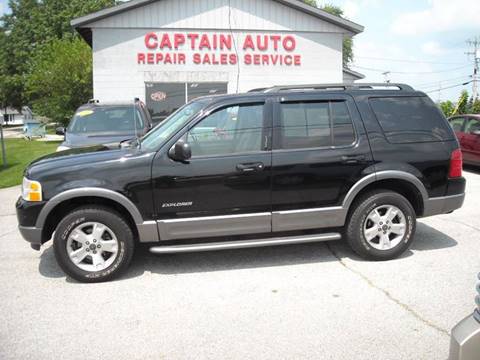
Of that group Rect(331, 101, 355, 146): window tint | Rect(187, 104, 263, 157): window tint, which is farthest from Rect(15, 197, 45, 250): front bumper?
Rect(331, 101, 355, 146): window tint

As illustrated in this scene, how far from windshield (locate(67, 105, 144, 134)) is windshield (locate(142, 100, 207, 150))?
12.6 feet

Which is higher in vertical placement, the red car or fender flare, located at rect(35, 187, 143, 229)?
the red car

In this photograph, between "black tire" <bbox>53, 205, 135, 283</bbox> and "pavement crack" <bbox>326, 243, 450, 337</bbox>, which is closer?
"pavement crack" <bbox>326, 243, 450, 337</bbox>

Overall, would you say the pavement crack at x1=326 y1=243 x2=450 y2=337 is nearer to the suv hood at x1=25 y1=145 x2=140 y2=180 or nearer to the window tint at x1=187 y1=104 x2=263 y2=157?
the window tint at x1=187 y1=104 x2=263 y2=157

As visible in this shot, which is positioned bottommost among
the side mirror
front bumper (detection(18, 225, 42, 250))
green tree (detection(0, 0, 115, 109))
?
front bumper (detection(18, 225, 42, 250))

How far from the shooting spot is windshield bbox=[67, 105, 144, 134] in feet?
28.9

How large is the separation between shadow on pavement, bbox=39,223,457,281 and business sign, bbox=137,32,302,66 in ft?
32.5

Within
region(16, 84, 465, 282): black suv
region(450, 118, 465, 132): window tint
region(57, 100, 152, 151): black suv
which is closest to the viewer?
A: region(16, 84, 465, 282): black suv

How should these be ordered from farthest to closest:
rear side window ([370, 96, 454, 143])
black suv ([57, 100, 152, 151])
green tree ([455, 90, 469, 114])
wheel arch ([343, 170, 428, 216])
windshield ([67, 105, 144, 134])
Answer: green tree ([455, 90, 469, 114])
windshield ([67, 105, 144, 134])
black suv ([57, 100, 152, 151])
rear side window ([370, 96, 454, 143])
wheel arch ([343, 170, 428, 216])

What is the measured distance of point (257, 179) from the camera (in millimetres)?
4625

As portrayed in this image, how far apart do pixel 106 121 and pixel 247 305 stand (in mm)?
6144

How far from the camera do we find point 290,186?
4719 mm

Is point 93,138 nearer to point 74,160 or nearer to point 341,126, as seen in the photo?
point 74,160

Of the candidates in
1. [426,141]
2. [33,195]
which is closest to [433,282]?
[426,141]
